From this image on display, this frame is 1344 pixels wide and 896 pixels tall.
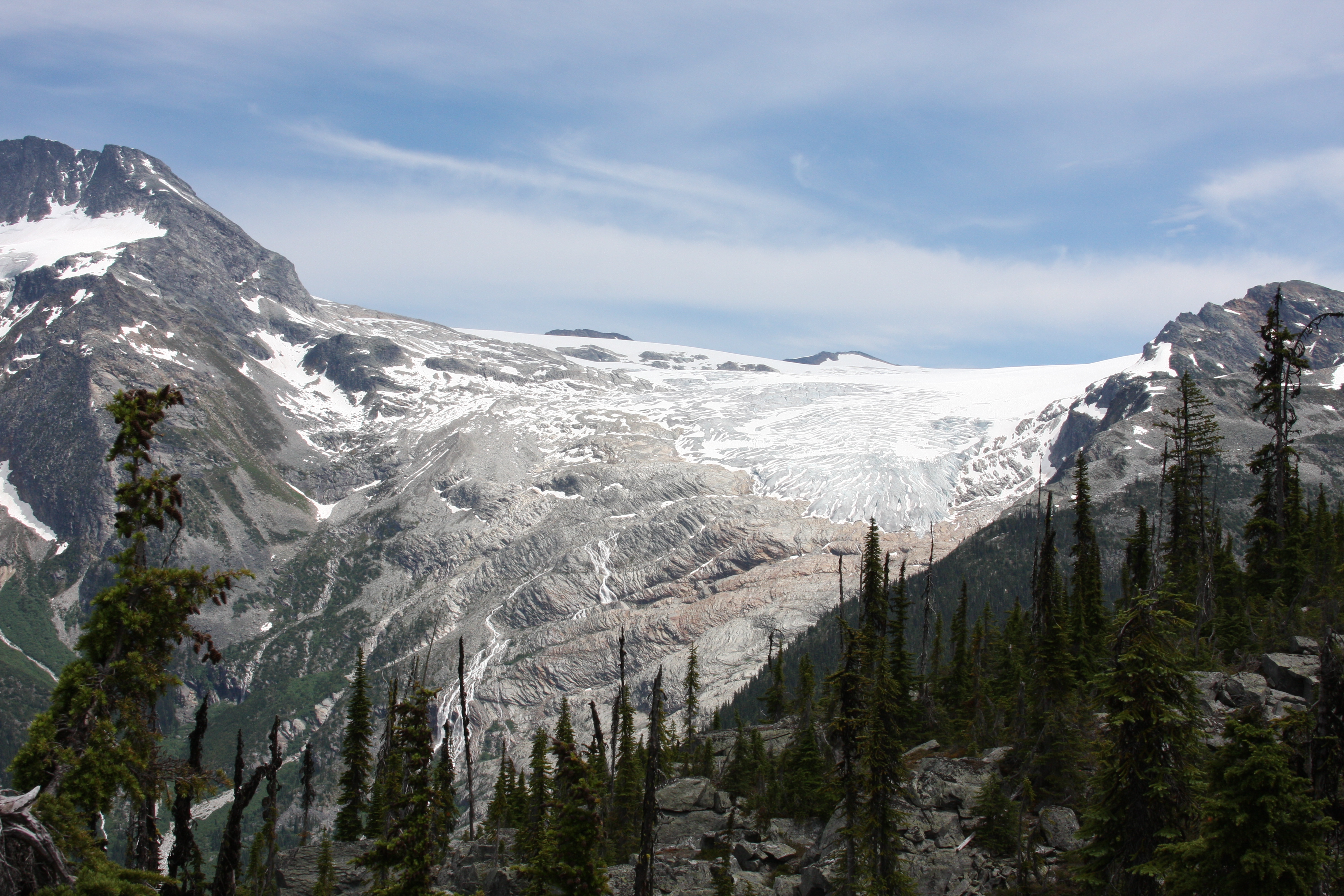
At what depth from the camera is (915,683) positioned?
6931cm

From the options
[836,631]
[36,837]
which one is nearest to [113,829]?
[836,631]

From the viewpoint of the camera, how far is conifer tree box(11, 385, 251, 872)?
18.5 meters

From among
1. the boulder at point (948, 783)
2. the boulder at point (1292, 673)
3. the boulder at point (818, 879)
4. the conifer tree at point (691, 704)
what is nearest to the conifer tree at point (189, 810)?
the boulder at point (818, 879)

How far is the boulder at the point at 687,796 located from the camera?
69688 mm

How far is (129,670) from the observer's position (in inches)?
786

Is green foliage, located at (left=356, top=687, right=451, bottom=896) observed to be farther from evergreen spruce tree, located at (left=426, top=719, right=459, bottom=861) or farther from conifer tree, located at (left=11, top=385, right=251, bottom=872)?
conifer tree, located at (left=11, top=385, right=251, bottom=872)

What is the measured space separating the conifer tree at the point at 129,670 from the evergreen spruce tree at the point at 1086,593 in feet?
164

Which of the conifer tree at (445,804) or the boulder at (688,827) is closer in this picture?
the conifer tree at (445,804)

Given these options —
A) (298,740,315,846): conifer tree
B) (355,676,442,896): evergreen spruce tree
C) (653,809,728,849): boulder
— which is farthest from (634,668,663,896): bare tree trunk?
(298,740,315,846): conifer tree

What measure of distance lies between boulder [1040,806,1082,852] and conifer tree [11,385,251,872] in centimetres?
3445

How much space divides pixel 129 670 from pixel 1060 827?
122 feet

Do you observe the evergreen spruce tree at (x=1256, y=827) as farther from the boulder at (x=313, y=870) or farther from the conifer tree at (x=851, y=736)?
the boulder at (x=313, y=870)

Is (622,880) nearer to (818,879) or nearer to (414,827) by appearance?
(818,879)

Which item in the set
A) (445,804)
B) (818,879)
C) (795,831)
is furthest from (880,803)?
(795,831)
